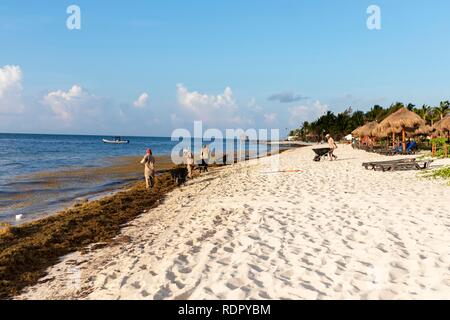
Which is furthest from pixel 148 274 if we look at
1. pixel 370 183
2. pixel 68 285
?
pixel 370 183

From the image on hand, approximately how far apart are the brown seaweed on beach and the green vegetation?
54.9 m

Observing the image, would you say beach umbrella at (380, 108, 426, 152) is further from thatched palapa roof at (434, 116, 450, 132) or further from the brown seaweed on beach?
the brown seaweed on beach

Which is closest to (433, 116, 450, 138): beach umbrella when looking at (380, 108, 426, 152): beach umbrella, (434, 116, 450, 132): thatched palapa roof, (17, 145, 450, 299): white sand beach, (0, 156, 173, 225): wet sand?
(434, 116, 450, 132): thatched palapa roof

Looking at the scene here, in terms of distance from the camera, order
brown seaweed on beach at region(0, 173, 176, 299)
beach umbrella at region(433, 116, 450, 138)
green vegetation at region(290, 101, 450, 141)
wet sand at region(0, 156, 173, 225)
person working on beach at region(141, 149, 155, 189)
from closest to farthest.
Answer: brown seaweed on beach at region(0, 173, 176, 299), wet sand at region(0, 156, 173, 225), person working on beach at region(141, 149, 155, 189), beach umbrella at region(433, 116, 450, 138), green vegetation at region(290, 101, 450, 141)

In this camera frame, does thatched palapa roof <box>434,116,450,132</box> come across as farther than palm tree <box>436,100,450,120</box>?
No

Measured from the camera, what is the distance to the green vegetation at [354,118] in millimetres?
60938

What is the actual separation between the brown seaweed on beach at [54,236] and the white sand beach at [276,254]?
307 mm

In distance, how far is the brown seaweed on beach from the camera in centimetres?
514

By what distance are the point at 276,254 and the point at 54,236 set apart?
499 cm

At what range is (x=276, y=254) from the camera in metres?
4.95

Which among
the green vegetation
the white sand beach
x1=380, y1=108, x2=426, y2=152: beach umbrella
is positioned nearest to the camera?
the white sand beach

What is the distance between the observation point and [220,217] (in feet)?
24.5

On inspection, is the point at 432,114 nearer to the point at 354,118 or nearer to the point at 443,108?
the point at 443,108

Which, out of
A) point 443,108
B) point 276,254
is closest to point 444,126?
point 276,254
